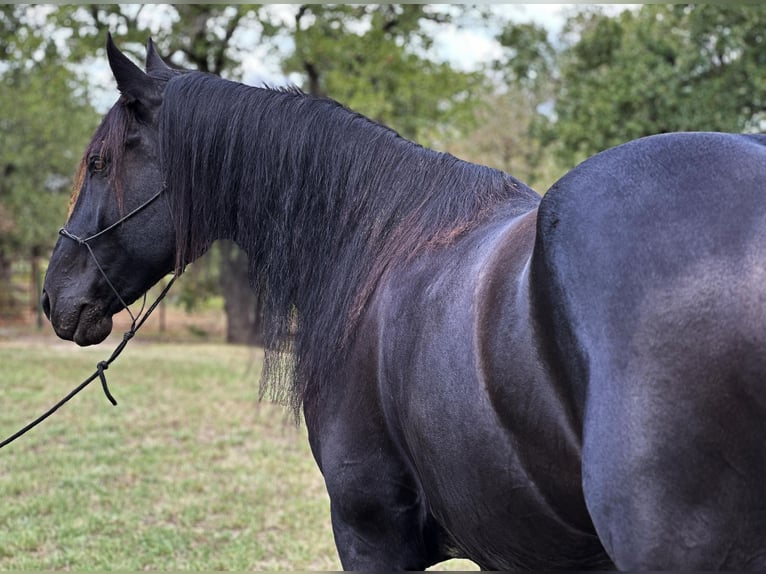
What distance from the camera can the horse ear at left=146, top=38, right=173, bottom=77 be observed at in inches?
106

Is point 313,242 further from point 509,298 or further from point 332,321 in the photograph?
point 509,298

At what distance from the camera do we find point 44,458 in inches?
280

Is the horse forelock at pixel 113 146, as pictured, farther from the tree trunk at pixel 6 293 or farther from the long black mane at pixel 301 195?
the tree trunk at pixel 6 293

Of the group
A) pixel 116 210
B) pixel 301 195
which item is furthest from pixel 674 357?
pixel 116 210

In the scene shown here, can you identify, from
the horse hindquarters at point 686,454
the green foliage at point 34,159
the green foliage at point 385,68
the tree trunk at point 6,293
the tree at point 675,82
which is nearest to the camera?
the horse hindquarters at point 686,454

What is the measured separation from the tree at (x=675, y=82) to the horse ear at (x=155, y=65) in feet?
31.2

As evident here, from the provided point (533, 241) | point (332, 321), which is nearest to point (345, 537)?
point (332, 321)

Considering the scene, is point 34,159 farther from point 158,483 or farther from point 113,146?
point 113,146

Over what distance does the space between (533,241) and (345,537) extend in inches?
43.6

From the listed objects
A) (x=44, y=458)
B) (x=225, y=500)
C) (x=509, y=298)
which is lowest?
(x=44, y=458)

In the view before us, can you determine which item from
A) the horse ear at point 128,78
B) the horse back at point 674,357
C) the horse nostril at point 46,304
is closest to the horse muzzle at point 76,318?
the horse nostril at point 46,304

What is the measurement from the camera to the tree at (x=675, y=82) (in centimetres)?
1070

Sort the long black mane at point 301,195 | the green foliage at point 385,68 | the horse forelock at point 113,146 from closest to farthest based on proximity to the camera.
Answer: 1. the long black mane at point 301,195
2. the horse forelock at point 113,146
3. the green foliage at point 385,68

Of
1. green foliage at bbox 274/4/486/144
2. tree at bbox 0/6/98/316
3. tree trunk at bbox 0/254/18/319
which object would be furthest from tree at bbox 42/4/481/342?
tree trunk at bbox 0/254/18/319
